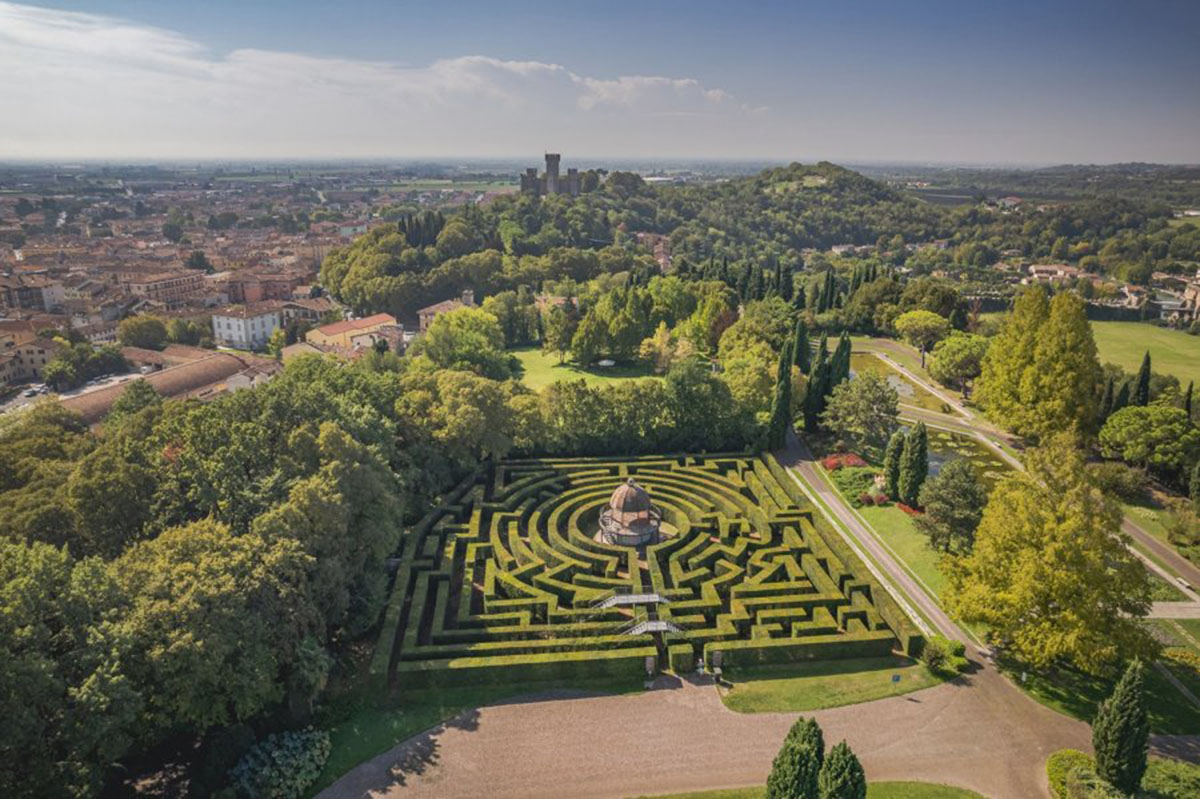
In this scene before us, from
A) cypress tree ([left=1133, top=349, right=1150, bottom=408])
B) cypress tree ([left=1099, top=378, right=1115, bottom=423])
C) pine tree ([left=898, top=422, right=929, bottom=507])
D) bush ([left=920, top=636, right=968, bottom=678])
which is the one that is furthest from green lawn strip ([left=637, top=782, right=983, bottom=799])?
cypress tree ([left=1133, top=349, right=1150, bottom=408])

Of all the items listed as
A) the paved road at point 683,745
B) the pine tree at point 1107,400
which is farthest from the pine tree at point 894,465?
the pine tree at point 1107,400

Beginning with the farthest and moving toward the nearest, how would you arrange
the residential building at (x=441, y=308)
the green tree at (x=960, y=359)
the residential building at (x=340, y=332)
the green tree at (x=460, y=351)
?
the residential building at (x=441, y=308), the residential building at (x=340, y=332), the green tree at (x=460, y=351), the green tree at (x=960, y=359)

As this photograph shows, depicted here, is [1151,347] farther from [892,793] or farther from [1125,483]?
[892,793]

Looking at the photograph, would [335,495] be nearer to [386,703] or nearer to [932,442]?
[386,703]

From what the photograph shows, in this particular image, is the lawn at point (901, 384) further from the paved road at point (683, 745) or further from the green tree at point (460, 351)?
the green tree at point (460, 351)

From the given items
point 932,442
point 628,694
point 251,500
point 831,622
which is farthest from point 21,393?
point 932,442
